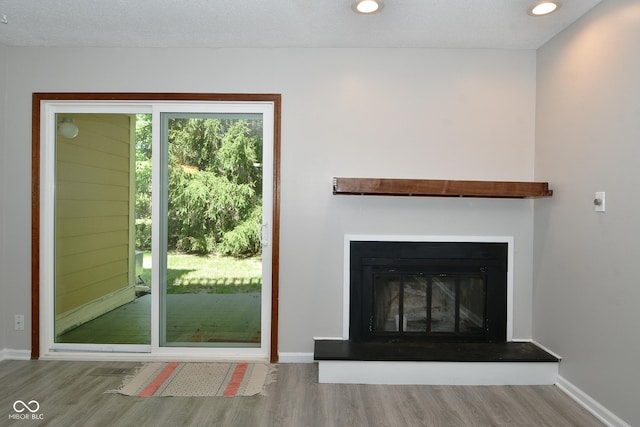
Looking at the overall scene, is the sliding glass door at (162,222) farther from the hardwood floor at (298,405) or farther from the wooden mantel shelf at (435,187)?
the wooden mantel shelf at (435,187)

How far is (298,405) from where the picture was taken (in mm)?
2586

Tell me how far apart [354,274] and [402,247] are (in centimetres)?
43

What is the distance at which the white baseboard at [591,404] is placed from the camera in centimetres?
234

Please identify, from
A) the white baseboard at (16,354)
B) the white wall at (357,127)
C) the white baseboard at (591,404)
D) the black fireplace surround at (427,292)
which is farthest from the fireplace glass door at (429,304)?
the white baseboard at (16,354)

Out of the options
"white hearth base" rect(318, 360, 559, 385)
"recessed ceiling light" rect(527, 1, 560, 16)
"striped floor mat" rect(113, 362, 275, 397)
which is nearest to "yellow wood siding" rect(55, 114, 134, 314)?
"striped floor mat" rect(113, 362, 275, 397)

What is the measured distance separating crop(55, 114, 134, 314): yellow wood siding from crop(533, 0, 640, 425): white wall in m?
3.26

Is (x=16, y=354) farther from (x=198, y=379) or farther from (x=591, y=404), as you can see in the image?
(x=591, y=404)

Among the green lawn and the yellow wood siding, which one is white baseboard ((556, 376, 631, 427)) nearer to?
the green lawn

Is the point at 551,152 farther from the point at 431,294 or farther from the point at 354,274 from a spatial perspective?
the point at 354,274

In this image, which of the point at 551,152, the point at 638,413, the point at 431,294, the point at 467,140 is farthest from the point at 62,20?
the point at 638,413

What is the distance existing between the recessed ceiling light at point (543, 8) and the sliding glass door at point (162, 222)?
1.88 m

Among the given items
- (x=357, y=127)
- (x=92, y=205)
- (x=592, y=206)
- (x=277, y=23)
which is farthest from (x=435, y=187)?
(x=92, y=205)

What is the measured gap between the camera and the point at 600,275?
247 cm

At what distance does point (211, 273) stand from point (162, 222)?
57 cm
